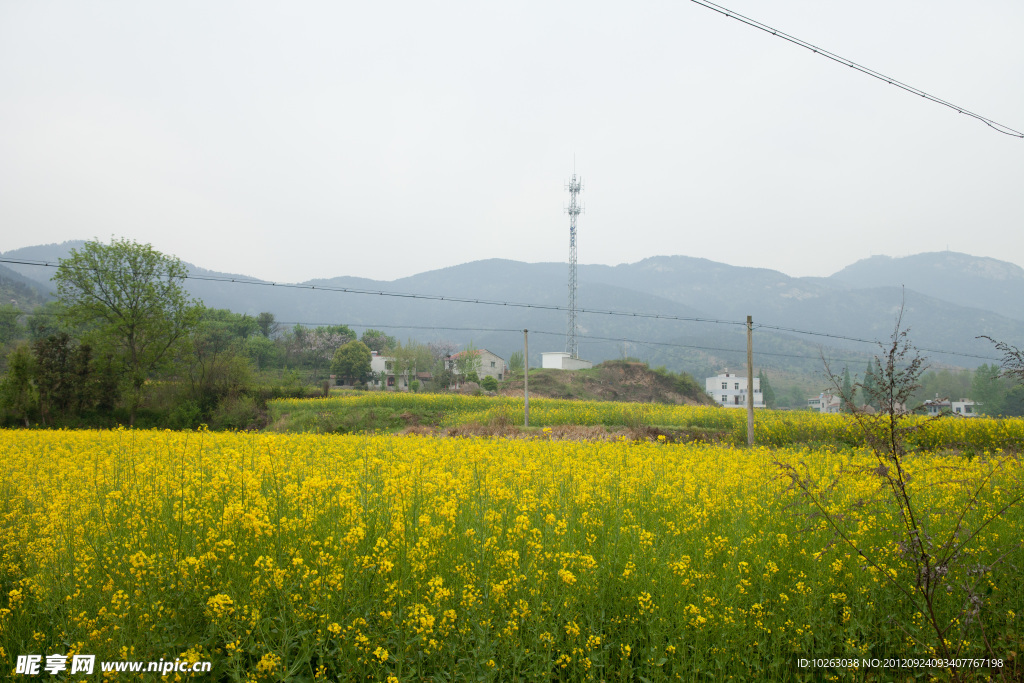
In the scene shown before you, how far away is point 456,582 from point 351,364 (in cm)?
7276

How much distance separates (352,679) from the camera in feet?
10.3

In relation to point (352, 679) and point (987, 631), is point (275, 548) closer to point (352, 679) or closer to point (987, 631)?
point (352, 679)

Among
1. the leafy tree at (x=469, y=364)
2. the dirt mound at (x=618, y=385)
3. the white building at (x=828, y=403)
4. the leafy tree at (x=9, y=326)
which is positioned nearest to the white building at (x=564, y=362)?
the dirt mound at (x=618, y=385)

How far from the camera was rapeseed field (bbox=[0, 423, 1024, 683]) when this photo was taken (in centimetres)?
324

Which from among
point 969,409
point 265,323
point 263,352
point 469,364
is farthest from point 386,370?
Result: point 969,409

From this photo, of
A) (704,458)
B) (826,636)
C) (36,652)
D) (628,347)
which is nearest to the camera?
(36,652)

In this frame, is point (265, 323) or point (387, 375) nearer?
point (387, 375)

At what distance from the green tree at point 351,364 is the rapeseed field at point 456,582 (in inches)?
2727

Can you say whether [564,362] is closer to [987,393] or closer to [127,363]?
[127,363]

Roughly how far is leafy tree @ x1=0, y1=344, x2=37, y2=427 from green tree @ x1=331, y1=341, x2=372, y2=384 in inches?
1852

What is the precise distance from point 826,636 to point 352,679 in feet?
11.3

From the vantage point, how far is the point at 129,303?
32.3 m

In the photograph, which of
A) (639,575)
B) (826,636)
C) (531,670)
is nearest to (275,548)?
(531,670)

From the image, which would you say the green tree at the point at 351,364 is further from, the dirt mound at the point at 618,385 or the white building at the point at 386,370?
the dirt mound at the point at 618,385
